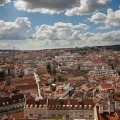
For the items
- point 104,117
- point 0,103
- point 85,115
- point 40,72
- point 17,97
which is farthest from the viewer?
point 40,72

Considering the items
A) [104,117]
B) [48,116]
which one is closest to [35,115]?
[48,116]

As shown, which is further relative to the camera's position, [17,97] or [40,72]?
[40,72]

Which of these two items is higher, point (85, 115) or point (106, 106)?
point (106, 106)

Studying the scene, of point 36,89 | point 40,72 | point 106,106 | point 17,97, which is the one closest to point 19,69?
point 40,72

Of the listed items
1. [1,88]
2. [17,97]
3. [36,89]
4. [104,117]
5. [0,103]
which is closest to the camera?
[104,117]

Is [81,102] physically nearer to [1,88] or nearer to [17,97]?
[17,97]

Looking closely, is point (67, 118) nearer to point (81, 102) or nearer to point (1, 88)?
point (81, 102)

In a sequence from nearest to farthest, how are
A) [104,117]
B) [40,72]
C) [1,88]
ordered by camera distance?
[104,117] < [1,88] < [40,72]

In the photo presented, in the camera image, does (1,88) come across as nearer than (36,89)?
No

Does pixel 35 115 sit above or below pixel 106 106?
below
